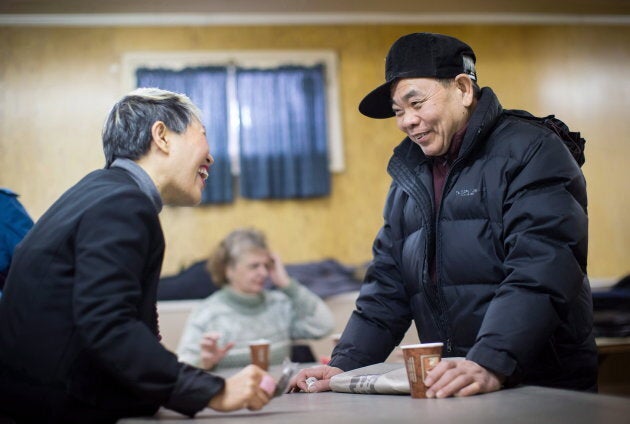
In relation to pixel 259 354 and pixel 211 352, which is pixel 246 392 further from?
pixel 211 352

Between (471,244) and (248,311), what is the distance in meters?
2.30

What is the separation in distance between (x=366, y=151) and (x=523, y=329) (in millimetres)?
4992

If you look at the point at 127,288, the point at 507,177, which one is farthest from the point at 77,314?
the point at 507,177

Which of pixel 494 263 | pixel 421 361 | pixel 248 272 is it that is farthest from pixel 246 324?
pixel 421 361

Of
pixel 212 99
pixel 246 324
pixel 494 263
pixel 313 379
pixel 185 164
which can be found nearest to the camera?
pixel 185 164

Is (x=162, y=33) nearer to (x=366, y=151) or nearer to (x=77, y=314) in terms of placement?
(x=366, y=151)

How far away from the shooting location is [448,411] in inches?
45.3

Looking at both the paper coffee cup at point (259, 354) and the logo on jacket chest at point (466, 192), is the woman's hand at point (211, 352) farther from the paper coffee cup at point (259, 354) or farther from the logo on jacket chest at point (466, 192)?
the logo on jacket chest at point (466, 192)

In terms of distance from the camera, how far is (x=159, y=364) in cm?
122

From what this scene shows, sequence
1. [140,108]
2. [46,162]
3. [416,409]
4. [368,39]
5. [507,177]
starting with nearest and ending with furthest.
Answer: [416,409], [140,108], [507,177], [46,162], [368,39]

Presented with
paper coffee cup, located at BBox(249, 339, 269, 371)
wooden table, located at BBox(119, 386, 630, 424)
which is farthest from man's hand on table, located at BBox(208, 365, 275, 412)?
paper coffee cup, located at BBox(249, 339, 269, 371)

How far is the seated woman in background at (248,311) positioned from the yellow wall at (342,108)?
2.06m

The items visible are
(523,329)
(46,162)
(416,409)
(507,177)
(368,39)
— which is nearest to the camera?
(416,409)

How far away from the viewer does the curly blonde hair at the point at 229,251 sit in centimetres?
398
